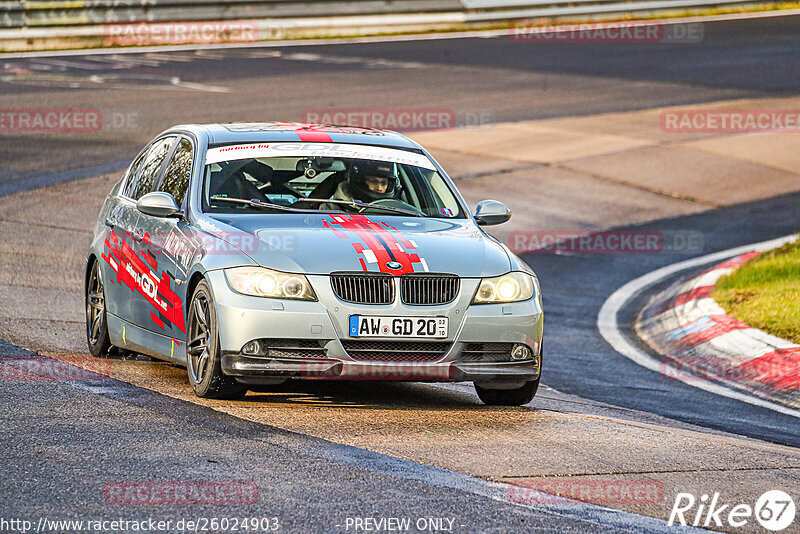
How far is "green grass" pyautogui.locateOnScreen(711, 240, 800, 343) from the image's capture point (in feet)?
37.3

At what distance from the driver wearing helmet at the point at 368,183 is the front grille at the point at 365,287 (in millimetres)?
1302

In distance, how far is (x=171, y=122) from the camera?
21.5m

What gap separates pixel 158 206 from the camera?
27.6ft

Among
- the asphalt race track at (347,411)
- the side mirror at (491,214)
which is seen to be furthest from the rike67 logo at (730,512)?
the side mirror at (491,214)

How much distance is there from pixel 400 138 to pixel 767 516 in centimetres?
451

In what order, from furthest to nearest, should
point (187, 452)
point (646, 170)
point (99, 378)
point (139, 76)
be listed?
point (139, 76) < point (646, 170) < point (99, 378) < point (187, 452)

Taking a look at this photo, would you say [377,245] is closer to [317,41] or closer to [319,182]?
[319,182]

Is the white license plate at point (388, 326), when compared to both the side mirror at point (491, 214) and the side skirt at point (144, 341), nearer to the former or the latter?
the side skirt at point (144, 341)

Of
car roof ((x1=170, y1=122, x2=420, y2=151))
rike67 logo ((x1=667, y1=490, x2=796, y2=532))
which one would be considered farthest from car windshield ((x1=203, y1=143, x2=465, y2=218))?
rike67 logo ((x1=667, y1=490, x2=796, y2=532))

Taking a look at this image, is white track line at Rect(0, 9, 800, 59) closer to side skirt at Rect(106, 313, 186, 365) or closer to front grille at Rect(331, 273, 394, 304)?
side skirt at Rect(106, 313, 186, 365)

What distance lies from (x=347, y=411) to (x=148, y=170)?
9.56 ft

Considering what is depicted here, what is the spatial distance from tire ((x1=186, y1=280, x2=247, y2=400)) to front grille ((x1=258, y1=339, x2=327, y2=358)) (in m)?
0.30

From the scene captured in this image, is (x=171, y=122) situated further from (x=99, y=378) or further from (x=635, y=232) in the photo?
(x=99, y=378)

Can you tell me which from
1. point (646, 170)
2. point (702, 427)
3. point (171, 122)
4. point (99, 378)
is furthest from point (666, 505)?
point (171, 122)
